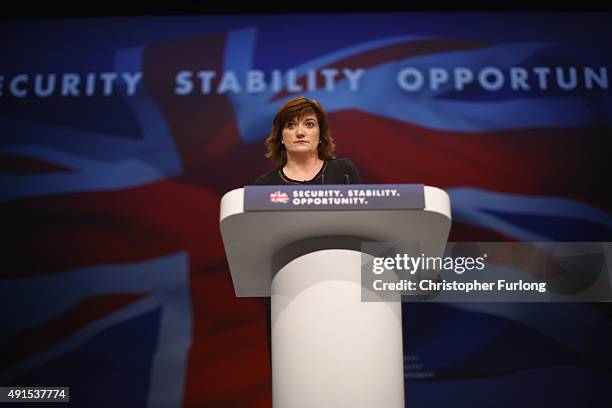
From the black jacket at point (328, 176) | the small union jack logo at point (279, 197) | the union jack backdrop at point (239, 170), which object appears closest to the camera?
the small union jack logo at point (279, 197)

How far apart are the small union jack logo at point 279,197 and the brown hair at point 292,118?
0.84m

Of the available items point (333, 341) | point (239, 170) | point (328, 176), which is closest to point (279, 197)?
point (333, 341)

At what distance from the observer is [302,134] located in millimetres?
2287

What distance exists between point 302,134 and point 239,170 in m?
1.38

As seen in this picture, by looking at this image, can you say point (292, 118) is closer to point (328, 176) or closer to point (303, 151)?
point (303, 151)

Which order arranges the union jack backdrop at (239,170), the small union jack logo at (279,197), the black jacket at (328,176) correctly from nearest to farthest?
the small union jack logo at (279,197), the black jacket at (328,176), the union jack backdrop at (239,170)

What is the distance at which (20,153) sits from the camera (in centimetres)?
372

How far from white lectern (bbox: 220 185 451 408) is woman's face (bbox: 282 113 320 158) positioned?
0.65 meters

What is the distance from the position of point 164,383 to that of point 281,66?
71.5 inches

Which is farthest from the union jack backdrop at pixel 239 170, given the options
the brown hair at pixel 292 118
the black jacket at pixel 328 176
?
the black jacket at pixel 328 176

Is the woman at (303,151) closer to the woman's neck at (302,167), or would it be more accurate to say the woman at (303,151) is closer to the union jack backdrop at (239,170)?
the woman's neck at (302,167)

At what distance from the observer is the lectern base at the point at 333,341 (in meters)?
1.54

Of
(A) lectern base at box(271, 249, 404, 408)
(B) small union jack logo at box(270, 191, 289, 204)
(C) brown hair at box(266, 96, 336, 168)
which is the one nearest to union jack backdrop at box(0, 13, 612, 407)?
(C) brown hair at box(266, 96, 336, 168)

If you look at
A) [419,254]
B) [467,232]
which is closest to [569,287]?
[419,254]
